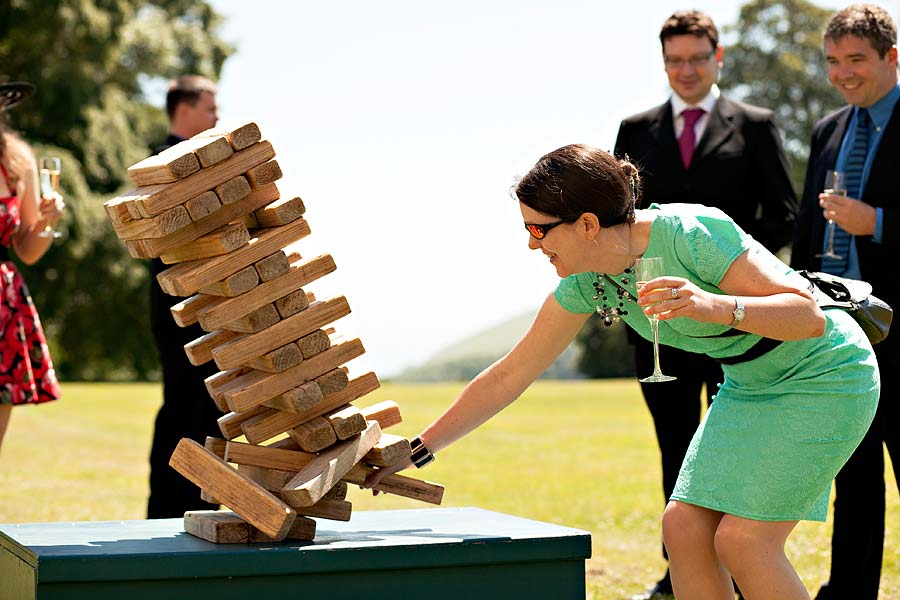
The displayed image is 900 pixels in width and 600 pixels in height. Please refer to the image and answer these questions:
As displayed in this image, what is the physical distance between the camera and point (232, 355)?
4.24 m

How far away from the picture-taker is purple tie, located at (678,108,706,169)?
6.63 m

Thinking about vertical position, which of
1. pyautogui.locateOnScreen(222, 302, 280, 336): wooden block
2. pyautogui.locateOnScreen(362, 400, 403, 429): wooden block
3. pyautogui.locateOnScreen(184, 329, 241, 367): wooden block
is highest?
pyautogui.locateOnScreen(222, 302, 280, 336): wooden block

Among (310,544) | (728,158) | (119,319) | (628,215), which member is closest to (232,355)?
(310,544)

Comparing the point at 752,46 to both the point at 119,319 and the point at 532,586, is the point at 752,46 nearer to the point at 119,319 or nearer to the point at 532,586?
the point at 119,319

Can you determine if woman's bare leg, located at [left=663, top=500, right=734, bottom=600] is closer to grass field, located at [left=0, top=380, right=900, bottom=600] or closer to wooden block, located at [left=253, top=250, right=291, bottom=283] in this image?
wooden block, located at [left=253, top=250, right=291, bottom=283]

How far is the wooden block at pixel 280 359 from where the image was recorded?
14.0 feet

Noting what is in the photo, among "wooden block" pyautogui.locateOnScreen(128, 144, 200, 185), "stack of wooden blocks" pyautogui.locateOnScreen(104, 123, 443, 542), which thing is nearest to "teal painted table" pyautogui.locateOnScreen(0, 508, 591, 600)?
"stack of wooden blocks" pyautogui.locateOnScreen(104, 123, 443, 542)

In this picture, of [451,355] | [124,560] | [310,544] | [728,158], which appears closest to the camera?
[124,560]

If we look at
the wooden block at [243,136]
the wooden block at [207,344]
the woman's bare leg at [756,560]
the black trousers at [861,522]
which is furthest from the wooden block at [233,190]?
the black trousers at [861,522]

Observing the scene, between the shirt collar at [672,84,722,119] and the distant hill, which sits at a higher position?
the shirt collar at [672,84,722,119]

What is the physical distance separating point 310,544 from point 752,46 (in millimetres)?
47018

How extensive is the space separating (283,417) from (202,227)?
74 centimetres

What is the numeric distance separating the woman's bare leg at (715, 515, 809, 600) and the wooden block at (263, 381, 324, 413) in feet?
4.75

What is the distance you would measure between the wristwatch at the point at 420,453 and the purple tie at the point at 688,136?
8.88ft
